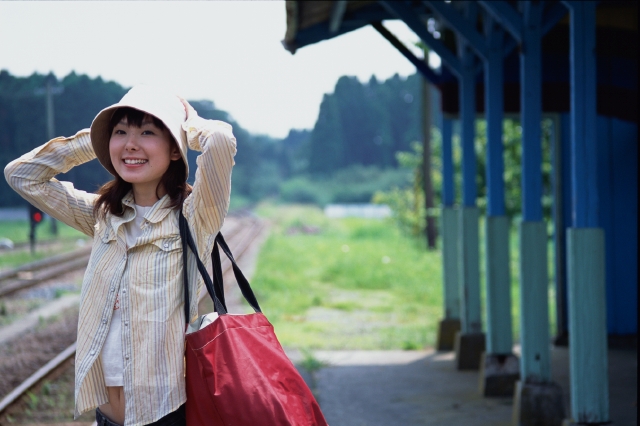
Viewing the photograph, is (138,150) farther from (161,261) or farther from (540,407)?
(540,407)

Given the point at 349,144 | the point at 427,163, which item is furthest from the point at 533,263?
the point at 349,144

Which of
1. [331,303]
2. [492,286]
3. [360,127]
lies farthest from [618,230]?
[360,127]

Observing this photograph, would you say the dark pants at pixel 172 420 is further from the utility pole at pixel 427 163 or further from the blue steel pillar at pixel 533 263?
the utility pole at pixel 427 163

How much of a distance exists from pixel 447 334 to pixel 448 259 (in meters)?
0.78

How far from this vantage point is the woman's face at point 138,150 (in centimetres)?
223

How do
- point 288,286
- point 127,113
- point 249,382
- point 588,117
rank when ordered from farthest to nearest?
1. point 288,286
2. point 588,117
3. point 127,113
4. point 249,382

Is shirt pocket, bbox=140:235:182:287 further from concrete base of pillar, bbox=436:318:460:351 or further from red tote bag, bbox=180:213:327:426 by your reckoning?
concrete base of pillar, bbox=436:318:460:351

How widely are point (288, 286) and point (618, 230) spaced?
642cm

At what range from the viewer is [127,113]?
2.25 m

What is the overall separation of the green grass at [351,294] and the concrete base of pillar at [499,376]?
2083mm

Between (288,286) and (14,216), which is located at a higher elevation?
(14,216)

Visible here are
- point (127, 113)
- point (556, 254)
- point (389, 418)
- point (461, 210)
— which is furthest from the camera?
point (556, 254)

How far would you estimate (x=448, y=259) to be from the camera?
343 inches

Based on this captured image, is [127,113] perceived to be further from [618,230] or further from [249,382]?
[618,230]
